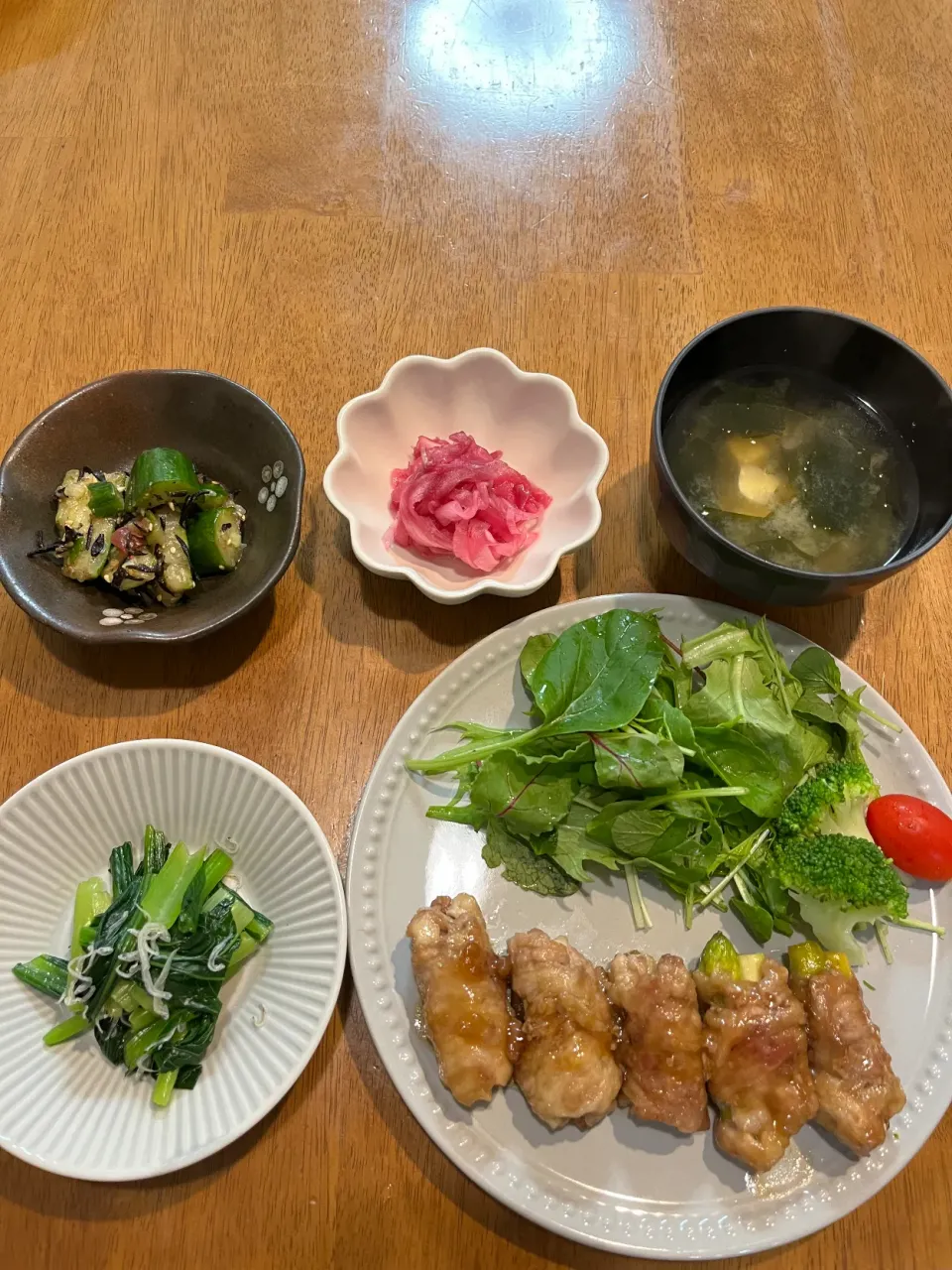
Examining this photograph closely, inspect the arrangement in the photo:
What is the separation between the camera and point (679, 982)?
157 cm

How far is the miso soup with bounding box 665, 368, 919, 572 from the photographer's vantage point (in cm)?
181

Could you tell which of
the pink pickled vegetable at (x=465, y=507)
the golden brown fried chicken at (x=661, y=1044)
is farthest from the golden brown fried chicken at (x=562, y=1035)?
the pink pickled vegetable at (x=465, y=507)

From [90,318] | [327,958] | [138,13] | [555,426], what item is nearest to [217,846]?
[327,958]

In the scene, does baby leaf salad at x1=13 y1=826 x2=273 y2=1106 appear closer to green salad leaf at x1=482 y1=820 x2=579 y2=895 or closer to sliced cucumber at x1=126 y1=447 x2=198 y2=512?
green salad leaf at x1=482 y1=820 x2=579 y2=895

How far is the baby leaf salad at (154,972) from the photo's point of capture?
158cm

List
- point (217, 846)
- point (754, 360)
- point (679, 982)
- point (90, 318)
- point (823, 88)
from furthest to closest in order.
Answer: point (823, 88) < point (90, 318) < point (754, 360) < point (217, 846) < point (679, 982)

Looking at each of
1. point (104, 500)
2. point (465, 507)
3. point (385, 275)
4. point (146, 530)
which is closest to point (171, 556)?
point (146, 530)

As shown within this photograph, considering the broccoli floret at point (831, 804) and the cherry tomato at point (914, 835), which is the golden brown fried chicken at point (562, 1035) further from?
the cherry tomato at point (914, 835)

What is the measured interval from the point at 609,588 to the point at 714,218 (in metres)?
1.28

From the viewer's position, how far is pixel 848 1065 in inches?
60.9

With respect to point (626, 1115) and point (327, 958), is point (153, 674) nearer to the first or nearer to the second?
point (327, 958)

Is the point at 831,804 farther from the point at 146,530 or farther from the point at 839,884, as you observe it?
the point at 146,530

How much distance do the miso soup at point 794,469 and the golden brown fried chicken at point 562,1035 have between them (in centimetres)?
95

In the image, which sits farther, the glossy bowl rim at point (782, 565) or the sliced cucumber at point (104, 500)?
the sliced cucumber at point (104, 500)
